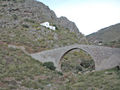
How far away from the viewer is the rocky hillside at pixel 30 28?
3466cm

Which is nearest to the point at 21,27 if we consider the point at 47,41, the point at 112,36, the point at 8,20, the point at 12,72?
the point at 8,20

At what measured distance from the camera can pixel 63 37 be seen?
42594 millimetres

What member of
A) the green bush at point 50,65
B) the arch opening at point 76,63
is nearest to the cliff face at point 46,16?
the arch opening at point 76,63

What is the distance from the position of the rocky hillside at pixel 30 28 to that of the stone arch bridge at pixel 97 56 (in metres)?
4.78

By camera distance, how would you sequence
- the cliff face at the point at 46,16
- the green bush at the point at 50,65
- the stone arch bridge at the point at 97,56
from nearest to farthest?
the stone arch bridge at the point at 97,56
the green bush at the point at 50,65
the cliff face at the point at 46,16

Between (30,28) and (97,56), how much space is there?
23323 mm

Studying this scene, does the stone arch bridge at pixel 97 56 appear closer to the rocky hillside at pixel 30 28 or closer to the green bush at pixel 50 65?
the green bush at pixel 50 65

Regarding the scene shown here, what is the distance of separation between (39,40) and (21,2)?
22.5 metres

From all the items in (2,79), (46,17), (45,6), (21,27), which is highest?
(45,6)

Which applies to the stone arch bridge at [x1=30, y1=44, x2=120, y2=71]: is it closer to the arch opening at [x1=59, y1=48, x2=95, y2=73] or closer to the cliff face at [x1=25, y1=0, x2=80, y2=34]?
the arch opening at [x1=59, y1=48, x2=95, y2=73]

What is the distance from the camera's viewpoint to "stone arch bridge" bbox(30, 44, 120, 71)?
19391 millimetres

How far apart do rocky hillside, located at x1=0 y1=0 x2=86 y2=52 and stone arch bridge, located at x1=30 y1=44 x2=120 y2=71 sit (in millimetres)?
4784

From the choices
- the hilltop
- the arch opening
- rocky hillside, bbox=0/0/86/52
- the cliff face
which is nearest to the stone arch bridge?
the hilltop

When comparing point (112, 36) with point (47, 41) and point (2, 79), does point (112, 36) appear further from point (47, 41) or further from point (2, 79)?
point (2, 79)
